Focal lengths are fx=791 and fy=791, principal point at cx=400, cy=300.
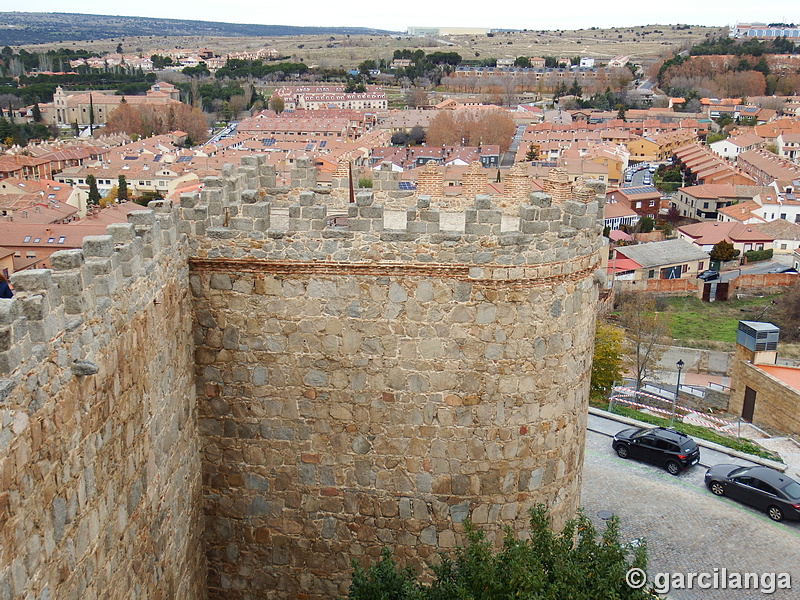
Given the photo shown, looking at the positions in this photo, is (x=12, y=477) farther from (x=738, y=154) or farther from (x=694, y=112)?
(x=694, y=112)

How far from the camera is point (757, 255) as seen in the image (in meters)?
58.8

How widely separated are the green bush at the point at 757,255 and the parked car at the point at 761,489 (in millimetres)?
49236

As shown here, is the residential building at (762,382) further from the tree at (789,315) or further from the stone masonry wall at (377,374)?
the tree at (789,315)

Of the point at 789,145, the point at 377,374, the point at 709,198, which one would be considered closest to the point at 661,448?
the point at 377,374

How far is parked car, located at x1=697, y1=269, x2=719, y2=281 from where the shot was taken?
55.1 m

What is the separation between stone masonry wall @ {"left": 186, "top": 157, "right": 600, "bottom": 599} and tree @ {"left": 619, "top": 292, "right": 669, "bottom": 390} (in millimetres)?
20597

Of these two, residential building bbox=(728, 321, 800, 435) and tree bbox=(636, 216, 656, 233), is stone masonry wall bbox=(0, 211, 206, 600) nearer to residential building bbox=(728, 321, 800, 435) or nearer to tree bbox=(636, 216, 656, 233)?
residential building bbox=(728, 321, 800, 435)

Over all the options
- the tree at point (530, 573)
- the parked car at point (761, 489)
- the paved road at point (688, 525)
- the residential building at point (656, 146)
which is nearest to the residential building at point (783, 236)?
the residential building at point (656, 146)

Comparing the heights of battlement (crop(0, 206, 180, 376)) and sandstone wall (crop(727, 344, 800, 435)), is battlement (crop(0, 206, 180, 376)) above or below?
above

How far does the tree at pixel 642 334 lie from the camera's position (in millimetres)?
31359

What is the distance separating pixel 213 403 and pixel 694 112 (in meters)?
137

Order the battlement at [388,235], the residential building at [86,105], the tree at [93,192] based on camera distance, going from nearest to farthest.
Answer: the battlement at [388,235], the tree at [93,192], the residential building at [86,105]

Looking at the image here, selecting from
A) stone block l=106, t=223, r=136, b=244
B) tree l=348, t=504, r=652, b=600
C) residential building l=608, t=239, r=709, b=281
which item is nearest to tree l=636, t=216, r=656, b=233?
residential building l=608, t=239, r=709, b=281

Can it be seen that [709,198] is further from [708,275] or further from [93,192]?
[93,192]
